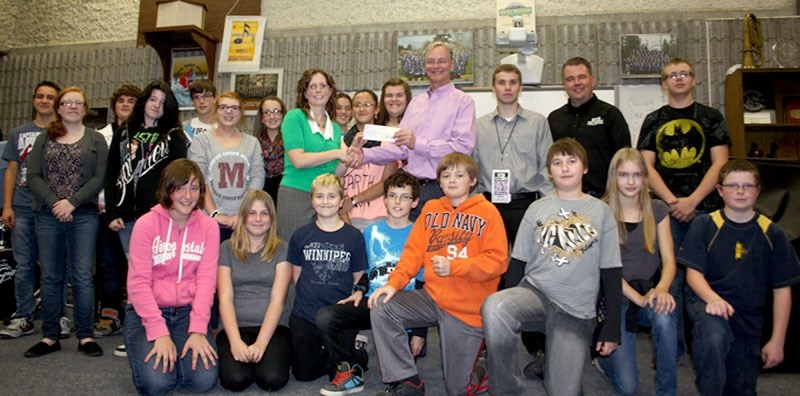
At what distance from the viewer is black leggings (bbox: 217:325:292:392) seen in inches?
96.0

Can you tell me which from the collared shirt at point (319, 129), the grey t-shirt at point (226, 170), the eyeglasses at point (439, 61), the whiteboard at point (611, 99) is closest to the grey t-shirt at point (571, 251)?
the eyeglasses at point (439, 61)

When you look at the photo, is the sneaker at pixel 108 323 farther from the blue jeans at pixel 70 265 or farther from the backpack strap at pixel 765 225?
the backpack strap at pixel 765 225

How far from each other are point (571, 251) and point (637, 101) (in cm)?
311

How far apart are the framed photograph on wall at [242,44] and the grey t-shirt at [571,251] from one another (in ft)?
13.7

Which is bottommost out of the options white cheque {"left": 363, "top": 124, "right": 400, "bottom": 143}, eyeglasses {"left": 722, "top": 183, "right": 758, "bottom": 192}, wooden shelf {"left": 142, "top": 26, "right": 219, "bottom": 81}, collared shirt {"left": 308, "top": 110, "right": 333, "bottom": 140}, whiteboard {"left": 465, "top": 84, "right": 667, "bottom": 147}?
eyeglasses {"left": 722, "top": 183, "right": 758, "bottom": 192}

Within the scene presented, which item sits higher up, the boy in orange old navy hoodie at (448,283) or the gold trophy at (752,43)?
the gold trophy at (752,43)

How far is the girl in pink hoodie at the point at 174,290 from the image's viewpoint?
240 cm

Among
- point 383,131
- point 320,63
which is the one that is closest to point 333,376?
point 383,131

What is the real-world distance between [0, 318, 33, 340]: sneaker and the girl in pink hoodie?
1.31 metres

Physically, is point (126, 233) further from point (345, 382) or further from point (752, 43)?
point (752, 43)

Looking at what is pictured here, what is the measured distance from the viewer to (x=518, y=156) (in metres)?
2.93

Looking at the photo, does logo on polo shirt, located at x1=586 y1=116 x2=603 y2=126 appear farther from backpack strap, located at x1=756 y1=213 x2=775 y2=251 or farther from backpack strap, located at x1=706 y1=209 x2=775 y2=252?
backpack strap, located at x1=756 y1=213 x2=775 y2=251

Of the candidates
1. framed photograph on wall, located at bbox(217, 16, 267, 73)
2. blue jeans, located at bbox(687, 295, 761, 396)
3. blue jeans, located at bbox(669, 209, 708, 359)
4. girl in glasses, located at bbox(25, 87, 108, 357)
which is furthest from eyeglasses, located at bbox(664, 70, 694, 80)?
framed photograph on wall, located at bbox(217, 16, 267, 73)

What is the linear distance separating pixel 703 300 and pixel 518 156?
43.4 inches
